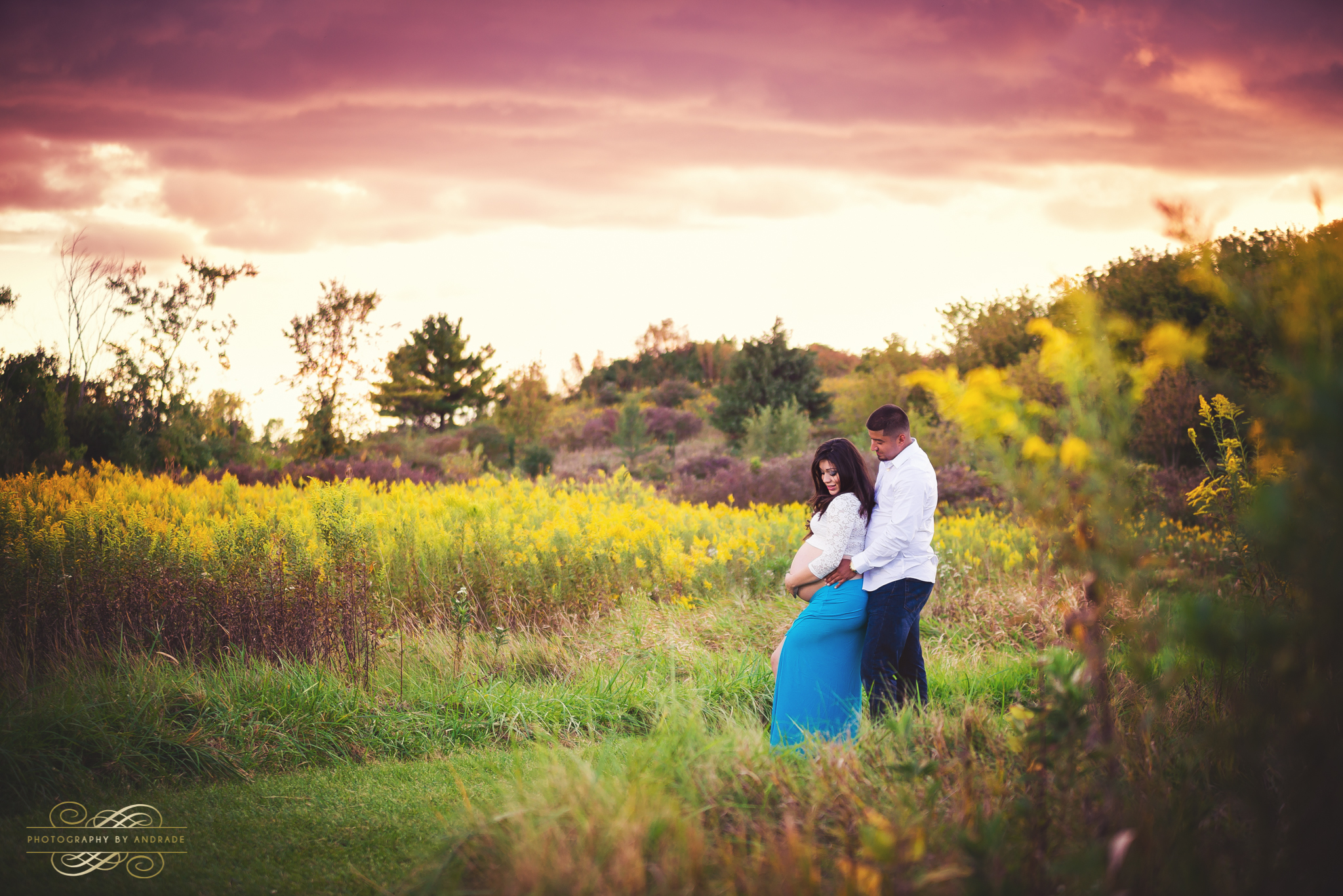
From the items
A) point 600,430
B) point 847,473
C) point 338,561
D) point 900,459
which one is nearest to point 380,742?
point 338,561

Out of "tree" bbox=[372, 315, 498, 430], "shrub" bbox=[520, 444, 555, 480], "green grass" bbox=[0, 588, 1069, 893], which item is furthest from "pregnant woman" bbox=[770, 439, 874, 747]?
"tree" bbox=[372, 315, 498, 430]

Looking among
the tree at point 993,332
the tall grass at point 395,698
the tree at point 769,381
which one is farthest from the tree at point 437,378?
the tall grass at point 395,698

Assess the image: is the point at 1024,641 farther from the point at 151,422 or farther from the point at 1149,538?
the point at 151,422

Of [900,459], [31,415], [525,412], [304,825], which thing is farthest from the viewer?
[525,412]

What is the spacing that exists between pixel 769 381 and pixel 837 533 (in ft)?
68.5

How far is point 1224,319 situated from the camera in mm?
13367

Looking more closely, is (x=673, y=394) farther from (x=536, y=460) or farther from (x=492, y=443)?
(x=536, y=460)

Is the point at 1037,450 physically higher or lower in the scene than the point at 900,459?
higher

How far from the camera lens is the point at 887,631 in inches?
164

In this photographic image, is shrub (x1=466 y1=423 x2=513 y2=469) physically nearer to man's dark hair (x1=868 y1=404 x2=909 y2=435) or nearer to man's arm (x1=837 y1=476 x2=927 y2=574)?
man's dark hair (x1=868 y1=404 x2=909 y2=435)

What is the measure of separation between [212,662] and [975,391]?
5.07 m

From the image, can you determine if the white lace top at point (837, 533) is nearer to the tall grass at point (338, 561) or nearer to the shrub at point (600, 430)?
the tall grass at point (338, 561)

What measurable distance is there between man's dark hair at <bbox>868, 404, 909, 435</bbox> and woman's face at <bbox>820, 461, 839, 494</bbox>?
0.32 m

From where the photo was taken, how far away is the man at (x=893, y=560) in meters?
4.09
